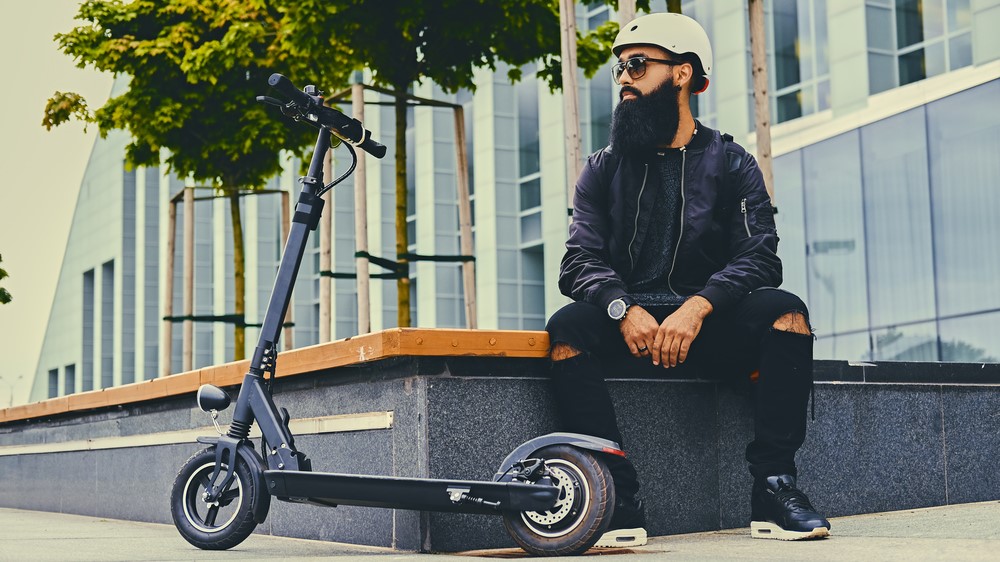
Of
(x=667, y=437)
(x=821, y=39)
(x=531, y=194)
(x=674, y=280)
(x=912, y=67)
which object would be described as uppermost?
(x=821, y=39)

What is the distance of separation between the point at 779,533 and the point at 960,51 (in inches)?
609

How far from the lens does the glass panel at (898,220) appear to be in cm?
1941

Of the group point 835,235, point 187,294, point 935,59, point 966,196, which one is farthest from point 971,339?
point 187,294

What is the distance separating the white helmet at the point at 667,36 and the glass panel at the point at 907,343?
15.1 m

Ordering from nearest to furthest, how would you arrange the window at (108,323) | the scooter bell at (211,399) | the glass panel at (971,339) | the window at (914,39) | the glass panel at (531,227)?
the scooter bell at (211,399), the glass panel at (971,339), the window at (914,39), the glass panel at (531,227), the window at (108,323)

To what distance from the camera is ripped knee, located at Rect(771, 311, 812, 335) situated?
4.64 m

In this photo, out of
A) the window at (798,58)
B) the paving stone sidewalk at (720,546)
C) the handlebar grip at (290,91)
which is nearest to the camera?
the paving stone sidewalk at (720,546)

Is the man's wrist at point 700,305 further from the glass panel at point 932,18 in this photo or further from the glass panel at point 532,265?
the glass panel at point 532,265

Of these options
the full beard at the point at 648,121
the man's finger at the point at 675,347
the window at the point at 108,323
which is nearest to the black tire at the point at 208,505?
the man's finger at the point at 675,347

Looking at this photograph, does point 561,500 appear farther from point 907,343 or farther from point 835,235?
point 835,235

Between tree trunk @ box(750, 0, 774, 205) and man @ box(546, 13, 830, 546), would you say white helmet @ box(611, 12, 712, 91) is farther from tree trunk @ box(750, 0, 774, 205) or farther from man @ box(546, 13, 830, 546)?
tree trunk @ box(750, 0, 774, 205)

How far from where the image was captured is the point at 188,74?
13047mm

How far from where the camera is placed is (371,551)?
190 inches

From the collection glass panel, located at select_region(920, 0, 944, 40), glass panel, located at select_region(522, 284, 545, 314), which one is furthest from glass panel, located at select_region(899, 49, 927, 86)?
glass panel, located at select_region(522, 284, 545, 314)
